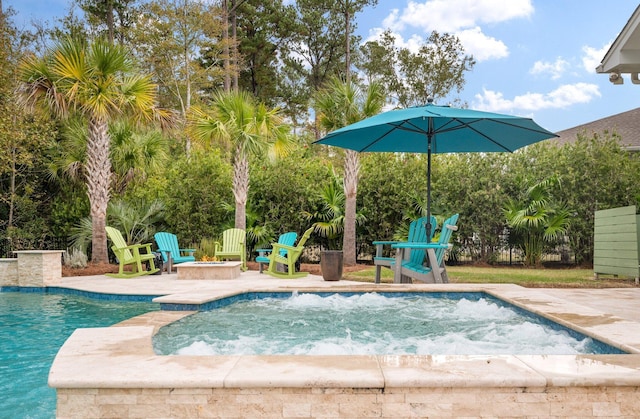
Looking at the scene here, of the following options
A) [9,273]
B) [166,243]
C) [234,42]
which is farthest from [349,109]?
[234,42]

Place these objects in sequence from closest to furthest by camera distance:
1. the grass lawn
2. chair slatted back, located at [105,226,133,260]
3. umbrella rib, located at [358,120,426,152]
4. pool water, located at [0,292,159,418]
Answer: pool water, located at [0,292,159,418] < umbrella rib, located at [358,120,426,152] < the grass lawn < chair slatted back, located at [105,226,133,260]

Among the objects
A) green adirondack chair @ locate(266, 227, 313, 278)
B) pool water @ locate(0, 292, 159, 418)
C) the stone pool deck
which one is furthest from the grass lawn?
the stone pool deck

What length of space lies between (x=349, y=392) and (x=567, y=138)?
2147 cm

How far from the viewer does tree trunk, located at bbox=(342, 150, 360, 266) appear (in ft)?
37.7

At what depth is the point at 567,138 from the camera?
21250mm

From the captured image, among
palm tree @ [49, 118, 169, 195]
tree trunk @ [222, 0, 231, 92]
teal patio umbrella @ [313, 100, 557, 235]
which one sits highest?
tree trunk @ [222, 0, 231, 92]

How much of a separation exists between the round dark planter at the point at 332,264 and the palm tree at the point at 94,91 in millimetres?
5530

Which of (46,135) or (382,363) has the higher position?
(46,135)

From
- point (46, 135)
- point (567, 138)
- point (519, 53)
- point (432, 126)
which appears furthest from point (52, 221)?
point (519, 53)

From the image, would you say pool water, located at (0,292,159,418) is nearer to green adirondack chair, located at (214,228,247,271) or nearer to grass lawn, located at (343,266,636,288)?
green adirondack chair, located at (214,228,247,271)

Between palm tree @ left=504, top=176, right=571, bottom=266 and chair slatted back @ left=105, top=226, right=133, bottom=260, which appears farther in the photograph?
palm tree @ left=504, top=176, right=571, bottom=266

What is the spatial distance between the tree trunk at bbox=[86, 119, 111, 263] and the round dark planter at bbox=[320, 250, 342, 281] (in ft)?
18.2

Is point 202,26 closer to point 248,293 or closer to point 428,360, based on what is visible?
point 248,293

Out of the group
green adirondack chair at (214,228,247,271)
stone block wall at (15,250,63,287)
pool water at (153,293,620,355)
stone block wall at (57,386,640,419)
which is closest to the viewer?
stone block wall at (57,386,640,419)
